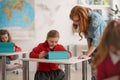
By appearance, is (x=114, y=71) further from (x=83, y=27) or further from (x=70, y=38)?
(x=70, y=38)

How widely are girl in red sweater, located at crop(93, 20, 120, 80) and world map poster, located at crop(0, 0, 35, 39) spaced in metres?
4.45

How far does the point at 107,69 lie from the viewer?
177 cm

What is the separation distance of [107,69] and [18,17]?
4608 mm

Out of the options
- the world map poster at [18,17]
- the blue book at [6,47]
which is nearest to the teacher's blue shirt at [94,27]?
the blue book at [6,47]

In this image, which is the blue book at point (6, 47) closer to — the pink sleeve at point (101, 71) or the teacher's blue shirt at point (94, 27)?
the teacher's blue shirt at point (94, 27)

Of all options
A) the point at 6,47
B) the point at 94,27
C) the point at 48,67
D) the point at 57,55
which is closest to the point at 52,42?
the point at 57,55

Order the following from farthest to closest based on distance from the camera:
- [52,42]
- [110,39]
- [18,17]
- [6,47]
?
[18,17] → [6,47] → [52,42] → [110,39]

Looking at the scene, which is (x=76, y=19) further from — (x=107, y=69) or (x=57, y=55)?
(x=107, y=69)

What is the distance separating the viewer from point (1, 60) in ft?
13.6

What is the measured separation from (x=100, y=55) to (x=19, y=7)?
15.2 ft

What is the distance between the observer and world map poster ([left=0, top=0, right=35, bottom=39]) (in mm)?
6062

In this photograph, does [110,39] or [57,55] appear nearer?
[110,39]

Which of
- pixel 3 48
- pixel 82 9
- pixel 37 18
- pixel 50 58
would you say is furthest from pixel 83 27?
pixel 37 18

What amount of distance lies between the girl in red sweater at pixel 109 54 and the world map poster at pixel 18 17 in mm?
4454
